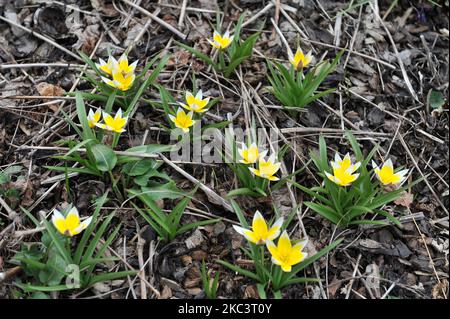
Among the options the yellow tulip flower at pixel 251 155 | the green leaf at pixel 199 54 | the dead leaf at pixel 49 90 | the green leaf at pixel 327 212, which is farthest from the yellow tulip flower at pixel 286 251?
the dead leaf at pixel 49 90

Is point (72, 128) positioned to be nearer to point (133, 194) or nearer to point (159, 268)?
point (133, 194)

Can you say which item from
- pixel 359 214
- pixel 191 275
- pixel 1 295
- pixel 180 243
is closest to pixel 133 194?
pixel 180 243

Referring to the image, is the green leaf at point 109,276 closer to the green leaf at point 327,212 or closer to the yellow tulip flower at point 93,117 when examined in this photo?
the yellow tulip flower at point 93,117

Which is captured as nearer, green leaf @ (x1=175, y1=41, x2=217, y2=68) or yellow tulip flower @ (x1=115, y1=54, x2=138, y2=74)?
yellow tulip flower @ (x1=115, y1=54, x2=138, y2=74)

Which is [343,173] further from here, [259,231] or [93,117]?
[93,117]

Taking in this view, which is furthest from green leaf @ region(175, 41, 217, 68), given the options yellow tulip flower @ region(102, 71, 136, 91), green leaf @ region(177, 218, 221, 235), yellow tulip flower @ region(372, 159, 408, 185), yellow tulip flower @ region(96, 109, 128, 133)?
yellow tulip flower @ region(372, 159, 408, 185)

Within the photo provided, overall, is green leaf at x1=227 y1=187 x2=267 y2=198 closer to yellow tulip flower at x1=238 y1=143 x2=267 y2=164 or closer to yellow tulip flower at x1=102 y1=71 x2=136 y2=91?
yellow tulip flower at x1=238 y1=143 x2=267 y2=164

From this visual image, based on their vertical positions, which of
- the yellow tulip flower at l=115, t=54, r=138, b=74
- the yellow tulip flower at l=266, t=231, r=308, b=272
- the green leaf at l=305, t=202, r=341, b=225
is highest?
the yellow tulip flower at l=115, t=54, r=138, b=74
